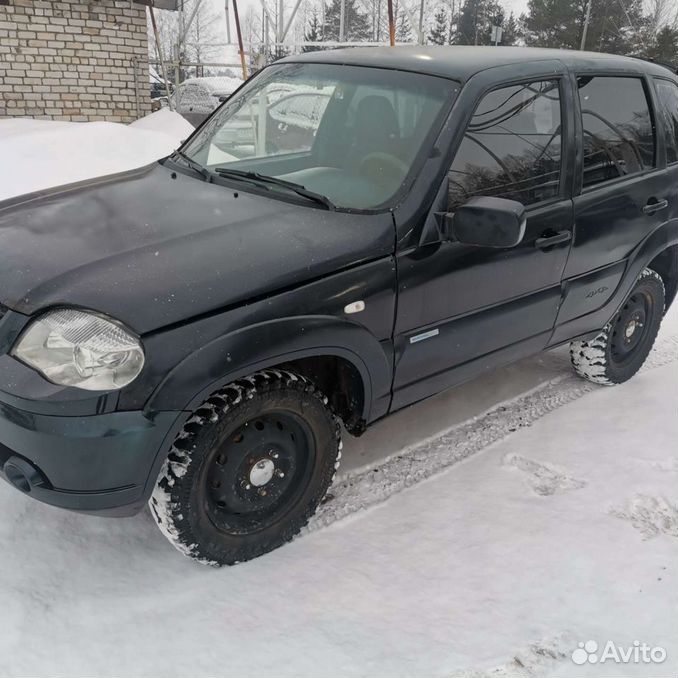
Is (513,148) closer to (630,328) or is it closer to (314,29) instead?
(630,328)

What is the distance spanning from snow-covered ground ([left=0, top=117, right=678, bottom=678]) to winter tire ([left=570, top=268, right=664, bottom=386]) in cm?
73

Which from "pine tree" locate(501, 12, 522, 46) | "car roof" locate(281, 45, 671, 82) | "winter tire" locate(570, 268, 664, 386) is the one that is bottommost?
"winter tire" locate(570, 268, 664, 386)

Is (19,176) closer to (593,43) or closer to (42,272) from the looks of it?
(42,272)

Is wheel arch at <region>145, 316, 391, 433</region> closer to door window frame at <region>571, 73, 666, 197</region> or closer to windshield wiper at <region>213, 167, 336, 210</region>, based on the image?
windshield wiper at <region>213, 167, 336, 210</region>

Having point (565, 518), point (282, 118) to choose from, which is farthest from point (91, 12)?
point (565, 518)

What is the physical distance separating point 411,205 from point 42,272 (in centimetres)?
138

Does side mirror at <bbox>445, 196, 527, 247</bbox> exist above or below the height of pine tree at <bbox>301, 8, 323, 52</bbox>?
below

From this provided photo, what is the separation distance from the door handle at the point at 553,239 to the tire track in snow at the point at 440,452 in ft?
3.50

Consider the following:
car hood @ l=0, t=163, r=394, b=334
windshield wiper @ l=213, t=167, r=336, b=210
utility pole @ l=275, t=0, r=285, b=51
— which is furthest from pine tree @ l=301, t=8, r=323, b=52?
car hood @ l=0, t=163, r=394, b=334

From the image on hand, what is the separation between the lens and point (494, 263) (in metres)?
2.92

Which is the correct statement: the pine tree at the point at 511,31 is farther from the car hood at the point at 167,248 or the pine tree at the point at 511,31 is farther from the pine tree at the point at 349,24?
the car hood at the point at 167,248

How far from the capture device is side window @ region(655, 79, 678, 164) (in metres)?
3.84

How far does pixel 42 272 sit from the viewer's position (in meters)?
2.19

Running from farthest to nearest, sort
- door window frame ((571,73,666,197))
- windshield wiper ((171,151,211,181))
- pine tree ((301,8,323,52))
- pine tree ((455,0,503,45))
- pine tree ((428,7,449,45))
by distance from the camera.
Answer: pine tree ((428,7,449,45)) < pine tree ((301,8,323,52)) < pine tree ((455,0,503,45)) < door window frame ((571,73,666,197)) < windshield wiper ((171,151,211,181))
